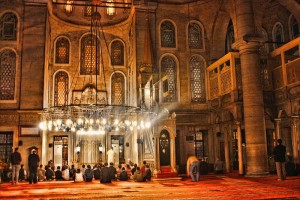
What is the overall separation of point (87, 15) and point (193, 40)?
23.1 feet

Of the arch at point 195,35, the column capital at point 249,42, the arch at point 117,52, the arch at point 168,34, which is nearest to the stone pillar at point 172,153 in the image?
the column capital at point 249,42

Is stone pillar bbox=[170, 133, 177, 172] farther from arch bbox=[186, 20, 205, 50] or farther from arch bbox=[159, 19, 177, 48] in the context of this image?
arch bbox=[186, 20, 205, 50]

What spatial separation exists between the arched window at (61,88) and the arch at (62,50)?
779mm

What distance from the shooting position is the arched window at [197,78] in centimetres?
1873

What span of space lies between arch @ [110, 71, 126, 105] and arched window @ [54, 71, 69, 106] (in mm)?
2797

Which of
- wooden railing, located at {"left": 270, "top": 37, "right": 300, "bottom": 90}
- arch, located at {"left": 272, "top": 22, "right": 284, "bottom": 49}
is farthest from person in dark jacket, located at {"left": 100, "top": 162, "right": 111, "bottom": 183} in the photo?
arch, located at {"left": 272, "top": 22, "right": 284, "bottom": 49}

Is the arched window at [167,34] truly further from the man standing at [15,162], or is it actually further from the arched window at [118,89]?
the man standing at [15,162]

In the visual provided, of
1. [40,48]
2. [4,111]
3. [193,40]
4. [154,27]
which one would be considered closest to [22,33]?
[40,48]

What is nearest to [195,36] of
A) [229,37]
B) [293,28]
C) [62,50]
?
[229,37]

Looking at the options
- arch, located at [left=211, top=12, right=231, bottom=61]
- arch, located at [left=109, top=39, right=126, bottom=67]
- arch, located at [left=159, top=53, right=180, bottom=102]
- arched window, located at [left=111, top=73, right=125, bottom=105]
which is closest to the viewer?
arch, located at [left=159, top=53, right=180, bottom=102]

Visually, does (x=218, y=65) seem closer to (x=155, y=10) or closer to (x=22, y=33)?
(x=155, y=10)

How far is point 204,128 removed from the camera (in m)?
18.6

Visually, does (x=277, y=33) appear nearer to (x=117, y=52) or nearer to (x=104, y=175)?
(x=117, y=52)

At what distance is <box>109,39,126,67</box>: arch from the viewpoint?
2077cm
